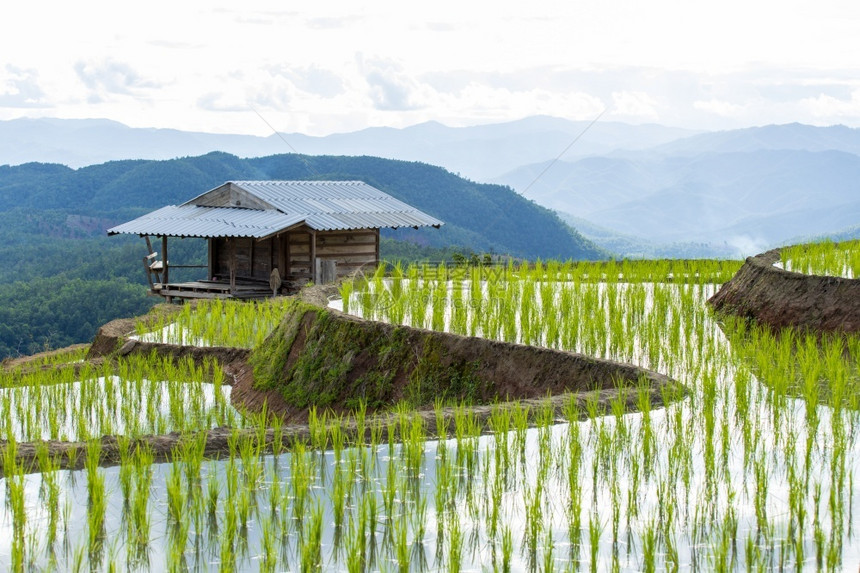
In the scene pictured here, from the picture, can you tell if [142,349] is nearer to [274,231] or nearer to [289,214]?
[274,231]

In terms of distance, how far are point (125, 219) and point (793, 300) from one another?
84070 millimetres

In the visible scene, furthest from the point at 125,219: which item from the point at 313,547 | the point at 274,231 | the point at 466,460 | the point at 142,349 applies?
Answer: the point at 313,547

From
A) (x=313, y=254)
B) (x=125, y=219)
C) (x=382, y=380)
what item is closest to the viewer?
(x=382, y=380)

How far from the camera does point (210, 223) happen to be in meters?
24.4

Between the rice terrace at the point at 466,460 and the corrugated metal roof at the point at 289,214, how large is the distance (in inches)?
557

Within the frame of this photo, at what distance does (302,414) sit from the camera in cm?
822

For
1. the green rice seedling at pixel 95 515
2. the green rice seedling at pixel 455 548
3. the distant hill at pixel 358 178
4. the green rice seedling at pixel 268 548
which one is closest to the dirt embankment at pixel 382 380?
the green rice seedling at pixel 95 515

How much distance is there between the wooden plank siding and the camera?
2355 centimetres

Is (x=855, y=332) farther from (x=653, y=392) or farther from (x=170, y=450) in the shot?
(x=170, y=450)

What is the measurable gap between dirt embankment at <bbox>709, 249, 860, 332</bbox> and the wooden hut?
13449 mm

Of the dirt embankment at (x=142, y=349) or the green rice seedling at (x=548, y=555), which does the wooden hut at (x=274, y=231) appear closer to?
the dirt embankment at (x=142, y=349)

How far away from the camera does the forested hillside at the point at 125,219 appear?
47.0 m

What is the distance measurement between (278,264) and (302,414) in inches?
620

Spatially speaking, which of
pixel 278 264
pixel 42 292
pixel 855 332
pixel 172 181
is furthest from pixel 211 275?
pixel 172 181
